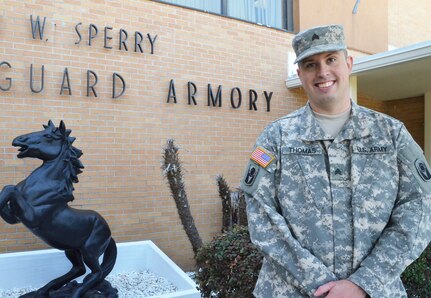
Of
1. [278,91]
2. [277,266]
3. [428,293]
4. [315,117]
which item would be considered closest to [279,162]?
[315,117]

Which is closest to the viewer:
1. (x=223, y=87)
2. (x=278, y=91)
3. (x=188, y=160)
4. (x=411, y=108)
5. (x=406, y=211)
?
(x=406, y=211)

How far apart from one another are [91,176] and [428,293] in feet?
13.4

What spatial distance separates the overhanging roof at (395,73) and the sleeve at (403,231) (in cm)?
488

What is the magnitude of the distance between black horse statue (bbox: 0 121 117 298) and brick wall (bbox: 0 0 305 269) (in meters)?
1.95

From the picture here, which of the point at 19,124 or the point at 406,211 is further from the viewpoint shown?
the point at 19,124

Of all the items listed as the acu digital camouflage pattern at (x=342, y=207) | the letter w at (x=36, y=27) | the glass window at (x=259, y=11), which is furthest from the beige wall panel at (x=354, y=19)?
the acu digital camouflage pattern at (x=342, y=207)

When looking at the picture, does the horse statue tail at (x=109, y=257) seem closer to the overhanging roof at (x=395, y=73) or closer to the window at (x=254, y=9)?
the window at (x=254, y=9)

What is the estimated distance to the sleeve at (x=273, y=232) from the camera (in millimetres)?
1421

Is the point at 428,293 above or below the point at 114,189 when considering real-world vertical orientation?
below

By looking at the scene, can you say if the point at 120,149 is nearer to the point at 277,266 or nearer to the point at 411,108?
the point at 277,266

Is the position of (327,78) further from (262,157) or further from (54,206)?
(54,206)

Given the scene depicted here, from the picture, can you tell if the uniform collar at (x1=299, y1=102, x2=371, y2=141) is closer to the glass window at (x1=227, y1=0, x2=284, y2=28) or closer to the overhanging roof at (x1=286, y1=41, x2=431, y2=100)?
the overhanging roof at (x1=286, y1=41, x2=431, y2=100)

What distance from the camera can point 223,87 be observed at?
6582 mm

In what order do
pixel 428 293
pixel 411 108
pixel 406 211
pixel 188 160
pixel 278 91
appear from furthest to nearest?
pixel 411 108 → pixel 278 91 → pixel 188 160 → pixel 428 293 → pixel 406 211
